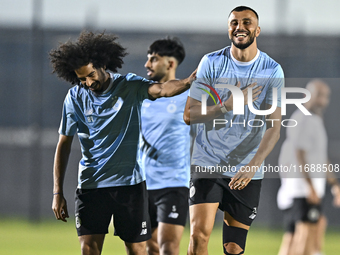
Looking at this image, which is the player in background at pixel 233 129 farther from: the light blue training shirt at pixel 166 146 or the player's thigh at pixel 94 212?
the light blue training shirt at pixel 166 146

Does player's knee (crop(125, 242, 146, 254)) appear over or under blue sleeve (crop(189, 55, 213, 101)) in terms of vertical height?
under

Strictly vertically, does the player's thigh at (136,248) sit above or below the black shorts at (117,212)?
below

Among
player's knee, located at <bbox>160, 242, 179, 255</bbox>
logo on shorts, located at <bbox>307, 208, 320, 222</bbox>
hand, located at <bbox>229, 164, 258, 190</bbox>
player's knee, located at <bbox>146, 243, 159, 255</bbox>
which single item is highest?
hand, located at <bbox>229, 164, 258, 190</bbox>

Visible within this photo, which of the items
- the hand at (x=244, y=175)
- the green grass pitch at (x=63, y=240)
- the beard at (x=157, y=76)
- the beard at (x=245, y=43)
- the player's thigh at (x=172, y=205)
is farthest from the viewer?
the green grass pitch at (x=63, y=240)

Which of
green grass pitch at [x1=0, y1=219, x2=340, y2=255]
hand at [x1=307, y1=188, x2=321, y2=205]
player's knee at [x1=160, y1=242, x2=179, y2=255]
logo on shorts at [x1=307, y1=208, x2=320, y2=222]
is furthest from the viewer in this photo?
green grass pitch at [x1=0, y1=219, x2=340, y2=255]

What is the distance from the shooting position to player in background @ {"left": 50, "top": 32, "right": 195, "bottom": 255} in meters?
3.95

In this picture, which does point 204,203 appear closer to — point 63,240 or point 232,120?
point 232,120

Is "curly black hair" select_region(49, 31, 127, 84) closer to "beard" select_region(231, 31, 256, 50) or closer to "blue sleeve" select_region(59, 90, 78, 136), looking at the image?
"blue sleeve" select_region(59, 90, 78, 136)

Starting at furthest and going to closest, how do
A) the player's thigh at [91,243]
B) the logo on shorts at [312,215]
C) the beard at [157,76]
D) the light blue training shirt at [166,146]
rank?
the logo on shorts at [312,215]
the beard at [157,76]
the light blue training shirt at [166,146]
the player's thigh at [91,243]

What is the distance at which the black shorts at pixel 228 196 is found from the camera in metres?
3.95

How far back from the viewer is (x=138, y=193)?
3984 mm

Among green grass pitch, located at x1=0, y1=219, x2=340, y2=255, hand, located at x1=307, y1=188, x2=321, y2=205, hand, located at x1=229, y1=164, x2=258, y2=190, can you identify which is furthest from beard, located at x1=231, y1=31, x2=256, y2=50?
green grass pitch, located at x1=0, y1=219, x2=340, y2=255

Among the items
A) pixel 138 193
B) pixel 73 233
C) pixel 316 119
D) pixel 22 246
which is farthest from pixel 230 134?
pixel 73 233

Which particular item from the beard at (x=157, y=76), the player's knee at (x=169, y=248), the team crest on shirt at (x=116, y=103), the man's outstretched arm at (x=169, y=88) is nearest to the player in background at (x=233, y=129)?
the man's outstretched arm at (x=169, y=88)
